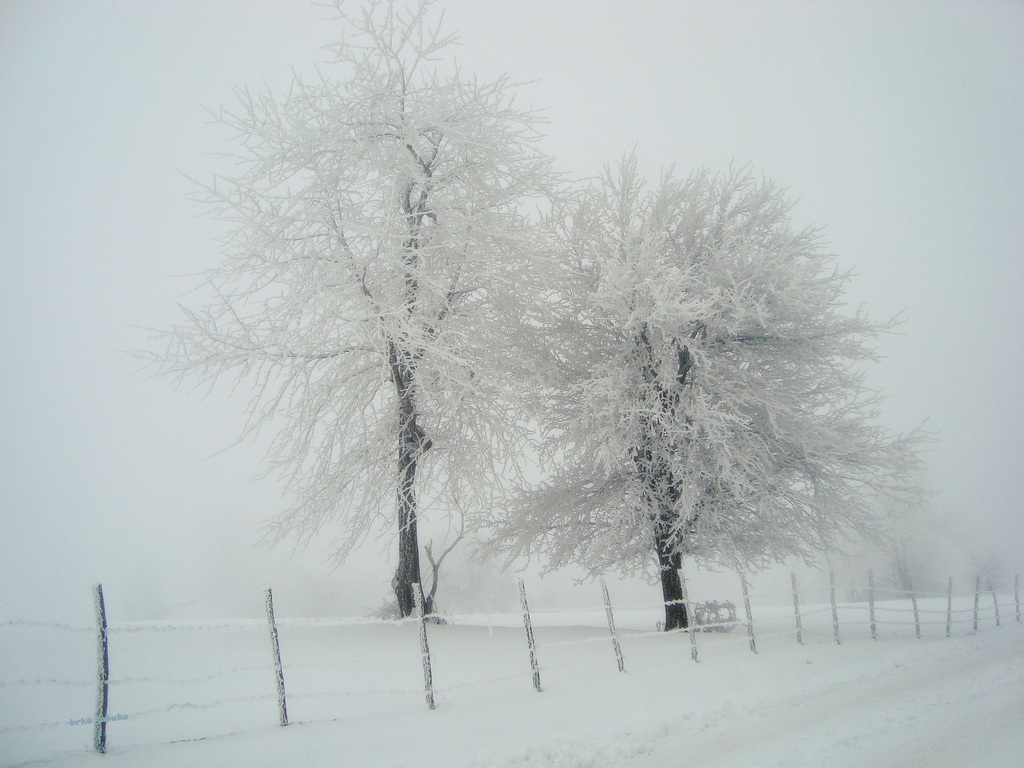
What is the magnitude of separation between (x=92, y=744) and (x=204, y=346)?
22.5 ft

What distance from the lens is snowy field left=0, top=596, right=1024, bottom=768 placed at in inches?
191

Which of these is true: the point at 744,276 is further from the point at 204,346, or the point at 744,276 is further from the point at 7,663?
the point at 7,663

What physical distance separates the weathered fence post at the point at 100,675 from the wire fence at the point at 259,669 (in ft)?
0.04

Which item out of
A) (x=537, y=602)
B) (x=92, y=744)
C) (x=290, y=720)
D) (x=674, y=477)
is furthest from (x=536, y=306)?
(x=537, y=602)

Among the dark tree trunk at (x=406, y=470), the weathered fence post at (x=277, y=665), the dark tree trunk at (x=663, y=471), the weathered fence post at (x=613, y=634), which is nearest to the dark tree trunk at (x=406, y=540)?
the dark tree trunk at (x=406, y=470)

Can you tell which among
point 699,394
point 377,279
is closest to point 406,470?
point 377,279

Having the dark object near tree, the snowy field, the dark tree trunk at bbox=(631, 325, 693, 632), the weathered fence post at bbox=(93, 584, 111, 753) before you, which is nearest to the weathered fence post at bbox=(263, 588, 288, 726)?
the snowy field

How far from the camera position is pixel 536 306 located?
12.1 metres

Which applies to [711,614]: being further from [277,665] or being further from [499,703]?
[277,665]

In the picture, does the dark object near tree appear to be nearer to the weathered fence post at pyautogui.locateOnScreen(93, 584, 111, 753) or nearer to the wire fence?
the wire fence

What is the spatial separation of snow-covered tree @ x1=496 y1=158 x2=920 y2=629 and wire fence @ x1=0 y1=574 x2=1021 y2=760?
178 centimetres

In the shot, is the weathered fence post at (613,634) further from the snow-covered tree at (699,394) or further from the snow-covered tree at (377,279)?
the snow-covered tree at (377,279)

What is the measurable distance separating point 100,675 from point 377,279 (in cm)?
750

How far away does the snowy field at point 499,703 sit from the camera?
484cm
